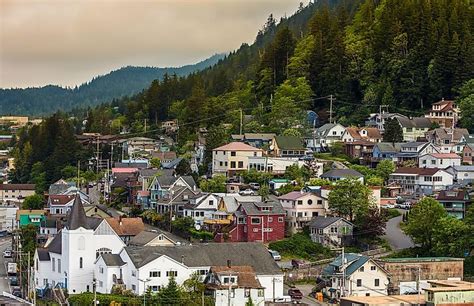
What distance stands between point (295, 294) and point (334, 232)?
597 cm

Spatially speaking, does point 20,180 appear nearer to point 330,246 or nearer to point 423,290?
point 330,246

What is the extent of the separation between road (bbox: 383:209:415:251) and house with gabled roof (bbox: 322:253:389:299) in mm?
4195

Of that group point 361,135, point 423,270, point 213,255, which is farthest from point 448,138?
point 213,255

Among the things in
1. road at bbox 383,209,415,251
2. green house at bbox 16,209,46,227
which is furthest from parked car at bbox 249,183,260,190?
green house at bbox 16,209,46,227

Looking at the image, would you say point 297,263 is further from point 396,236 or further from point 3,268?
point 3,268

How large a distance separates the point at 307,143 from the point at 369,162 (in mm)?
4487

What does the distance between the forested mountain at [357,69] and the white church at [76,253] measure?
2137cm

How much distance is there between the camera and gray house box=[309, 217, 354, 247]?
39781 mm

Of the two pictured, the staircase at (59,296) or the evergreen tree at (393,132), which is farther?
the evergreen tree at (393,132)

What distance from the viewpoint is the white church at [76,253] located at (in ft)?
118

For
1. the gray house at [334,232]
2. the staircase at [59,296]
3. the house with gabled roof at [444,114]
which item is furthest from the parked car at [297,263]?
the house with gabled roof at [444,114]

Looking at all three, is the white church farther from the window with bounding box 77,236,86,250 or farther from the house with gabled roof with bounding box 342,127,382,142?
the house with gabled roof with bounding box 342,127,382,142

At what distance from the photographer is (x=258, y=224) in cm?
4016

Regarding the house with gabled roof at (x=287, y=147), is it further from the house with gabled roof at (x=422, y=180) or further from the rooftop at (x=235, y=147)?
the house with gabled roof at (x=422, y=180)
